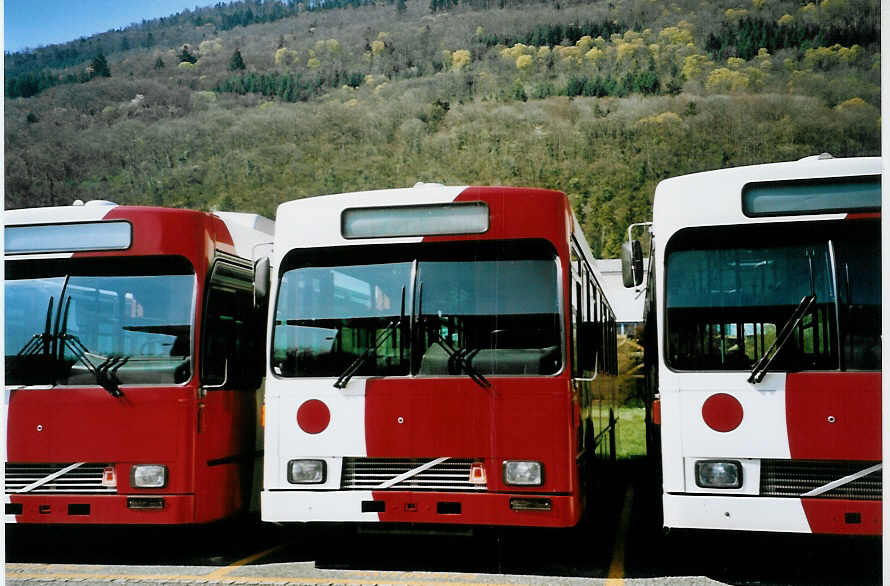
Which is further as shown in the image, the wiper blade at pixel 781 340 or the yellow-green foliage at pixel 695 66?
the yellow-green foliage at pixel 695 66

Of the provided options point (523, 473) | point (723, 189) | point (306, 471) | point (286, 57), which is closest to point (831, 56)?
point (723, 189)

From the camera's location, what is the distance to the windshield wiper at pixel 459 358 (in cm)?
509

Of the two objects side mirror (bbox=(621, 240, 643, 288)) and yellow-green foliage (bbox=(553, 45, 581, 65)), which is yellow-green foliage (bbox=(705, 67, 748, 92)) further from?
side mirror (bbox=(621, 240, 643, 288))

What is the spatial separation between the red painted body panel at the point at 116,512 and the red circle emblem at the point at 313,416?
2.96 ft

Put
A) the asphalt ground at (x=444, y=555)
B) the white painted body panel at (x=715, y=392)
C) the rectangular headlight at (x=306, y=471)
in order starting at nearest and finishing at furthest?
the white painted body panel at (x=715, y=392) < the asphalt ground at (x=444, y=555) < the rectangular headlight at (x=306, y=471)

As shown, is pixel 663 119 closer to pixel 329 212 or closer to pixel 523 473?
pixel 329 212

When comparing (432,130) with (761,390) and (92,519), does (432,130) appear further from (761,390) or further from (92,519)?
(92,519)

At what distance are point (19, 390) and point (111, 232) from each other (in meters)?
1.12

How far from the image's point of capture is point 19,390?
223 inches

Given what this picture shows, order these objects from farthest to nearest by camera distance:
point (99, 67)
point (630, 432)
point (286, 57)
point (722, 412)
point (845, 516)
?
point (630, 432), point (99, 67), point (286, 57), point (722, 412), point (845, 516)

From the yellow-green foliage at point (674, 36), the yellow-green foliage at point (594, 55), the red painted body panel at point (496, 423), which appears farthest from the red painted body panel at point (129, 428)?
the yellow-green foliage at point (674, 36)

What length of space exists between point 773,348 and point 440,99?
2633 mm

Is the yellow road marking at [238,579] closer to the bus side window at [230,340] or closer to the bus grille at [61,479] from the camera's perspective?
the bus grille at [61,479]

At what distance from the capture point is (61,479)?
5605 mm
